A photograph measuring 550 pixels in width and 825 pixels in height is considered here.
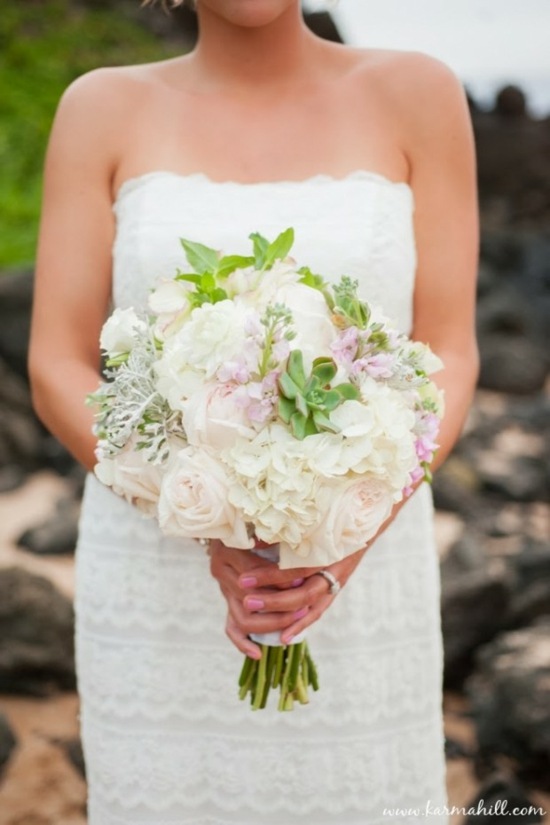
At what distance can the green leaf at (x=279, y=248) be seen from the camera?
204 centimetres

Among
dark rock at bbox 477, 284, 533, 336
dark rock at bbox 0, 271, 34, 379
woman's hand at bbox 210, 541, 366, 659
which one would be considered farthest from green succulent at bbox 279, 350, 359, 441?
dark rock at bbox 477, 284, 533, 336

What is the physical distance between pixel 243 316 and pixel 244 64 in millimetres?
959

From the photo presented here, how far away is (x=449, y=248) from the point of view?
8.34ft

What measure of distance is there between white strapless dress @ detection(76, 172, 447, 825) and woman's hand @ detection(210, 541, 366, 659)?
0.37m

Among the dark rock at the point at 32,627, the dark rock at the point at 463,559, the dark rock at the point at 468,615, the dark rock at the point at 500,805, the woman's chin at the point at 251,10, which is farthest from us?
the dark rock at the point at 463,559

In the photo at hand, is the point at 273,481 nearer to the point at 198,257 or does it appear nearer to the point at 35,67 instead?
the point at 198,257

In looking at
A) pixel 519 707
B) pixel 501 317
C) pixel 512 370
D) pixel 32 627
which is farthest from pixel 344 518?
pixel 501 317

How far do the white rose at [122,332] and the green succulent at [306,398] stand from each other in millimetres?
316

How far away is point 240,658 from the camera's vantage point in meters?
2.58

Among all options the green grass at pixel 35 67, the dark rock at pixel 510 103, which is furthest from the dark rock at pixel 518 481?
the dark rock at pixel 510 103

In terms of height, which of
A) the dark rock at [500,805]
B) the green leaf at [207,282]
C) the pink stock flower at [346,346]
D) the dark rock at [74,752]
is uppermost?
the green leaf at [207,282]

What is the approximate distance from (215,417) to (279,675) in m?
0.64

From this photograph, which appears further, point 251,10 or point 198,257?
point 251,10

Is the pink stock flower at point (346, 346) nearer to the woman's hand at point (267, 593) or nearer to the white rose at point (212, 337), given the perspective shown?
the white rose at point (212, 337)
